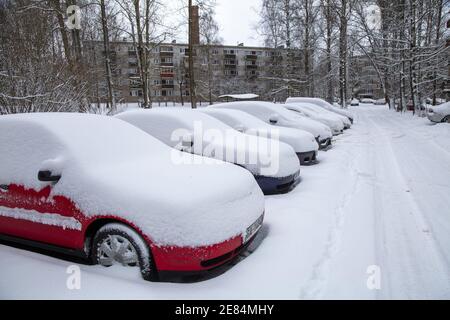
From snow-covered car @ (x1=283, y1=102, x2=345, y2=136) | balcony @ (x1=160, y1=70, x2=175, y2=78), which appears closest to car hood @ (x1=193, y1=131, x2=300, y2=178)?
snow-covered car @ (x1=283, y1=102, x2=345, y2=136)

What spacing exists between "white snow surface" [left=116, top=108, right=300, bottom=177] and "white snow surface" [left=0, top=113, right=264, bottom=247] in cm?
132

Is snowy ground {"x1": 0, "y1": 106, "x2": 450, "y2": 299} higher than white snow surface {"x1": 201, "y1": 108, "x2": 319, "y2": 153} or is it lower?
lower

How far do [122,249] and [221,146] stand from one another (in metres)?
2.77

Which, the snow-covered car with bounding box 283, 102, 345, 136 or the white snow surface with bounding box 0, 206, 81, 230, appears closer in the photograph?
the white snow surface with bounding box 0, 206, 81, 230

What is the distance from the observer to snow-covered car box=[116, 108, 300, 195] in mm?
5309

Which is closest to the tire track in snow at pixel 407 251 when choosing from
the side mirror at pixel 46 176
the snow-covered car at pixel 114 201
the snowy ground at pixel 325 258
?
the snowy ground at pixel 325 258

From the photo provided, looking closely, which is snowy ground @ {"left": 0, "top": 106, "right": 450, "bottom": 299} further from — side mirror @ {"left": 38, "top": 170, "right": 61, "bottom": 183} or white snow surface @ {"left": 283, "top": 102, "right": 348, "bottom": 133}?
white snow surface @ {"left": 283, "top": 102, "right": 348, "bottom": 133}

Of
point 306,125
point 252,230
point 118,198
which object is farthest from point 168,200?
point 306,125

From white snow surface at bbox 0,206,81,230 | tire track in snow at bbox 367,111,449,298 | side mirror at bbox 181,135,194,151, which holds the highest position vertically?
side mirror at bbox 181,135,194,151

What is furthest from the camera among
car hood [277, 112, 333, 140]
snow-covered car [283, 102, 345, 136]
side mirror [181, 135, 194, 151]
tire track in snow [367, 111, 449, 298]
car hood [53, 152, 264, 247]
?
snow-covered car [283, 102, 345, 136]

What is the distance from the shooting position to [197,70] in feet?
152

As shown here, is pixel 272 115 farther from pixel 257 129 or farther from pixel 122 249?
pixel 122 249

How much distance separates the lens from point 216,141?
5477 millimetres

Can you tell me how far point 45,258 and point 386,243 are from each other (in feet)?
12.2
